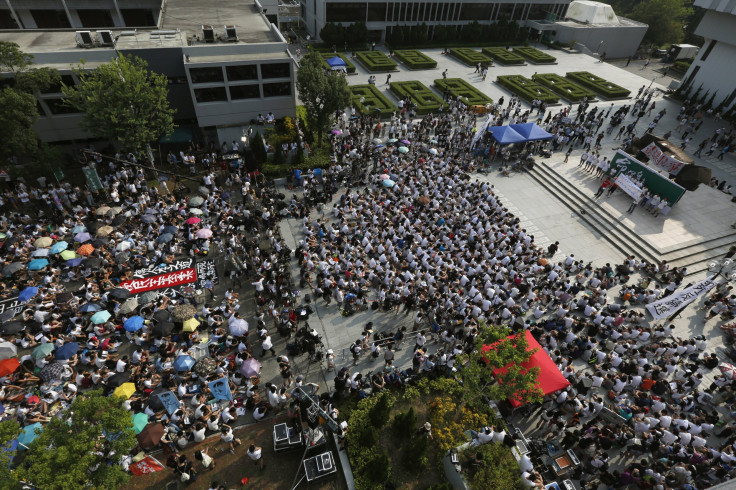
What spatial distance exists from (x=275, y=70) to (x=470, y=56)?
36.3 metres

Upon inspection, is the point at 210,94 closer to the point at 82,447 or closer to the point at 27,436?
the point at 27,436

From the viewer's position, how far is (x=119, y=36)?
34.2m

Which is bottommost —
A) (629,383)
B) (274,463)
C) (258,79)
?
(274,463)

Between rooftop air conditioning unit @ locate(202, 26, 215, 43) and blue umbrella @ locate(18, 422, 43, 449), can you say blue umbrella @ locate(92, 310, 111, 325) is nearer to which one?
blue umbrella @ locate(18, 422, 43, 449)

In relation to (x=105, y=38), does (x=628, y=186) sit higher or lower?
lower

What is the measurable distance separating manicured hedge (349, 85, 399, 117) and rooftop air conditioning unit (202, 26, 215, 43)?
49.4 ft

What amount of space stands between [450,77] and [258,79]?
29216mm

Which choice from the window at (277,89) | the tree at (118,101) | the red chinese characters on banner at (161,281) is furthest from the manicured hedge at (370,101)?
the red chinese characters on banner at (161,281)

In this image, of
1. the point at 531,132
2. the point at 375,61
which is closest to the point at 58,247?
the point at 531,132

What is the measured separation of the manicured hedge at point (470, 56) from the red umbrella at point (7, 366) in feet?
197

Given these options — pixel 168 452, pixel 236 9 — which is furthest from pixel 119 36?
pixel 168 452

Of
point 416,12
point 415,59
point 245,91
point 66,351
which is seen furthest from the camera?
point 416,12

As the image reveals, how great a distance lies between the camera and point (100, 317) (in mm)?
19672

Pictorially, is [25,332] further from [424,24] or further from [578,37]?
[578,37]
